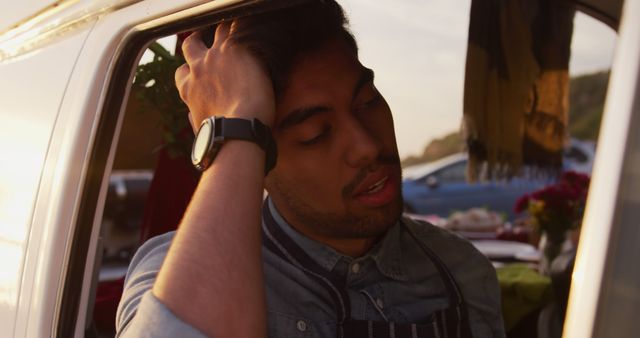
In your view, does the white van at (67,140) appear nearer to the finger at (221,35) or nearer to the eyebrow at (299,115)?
the finger at (221,35)

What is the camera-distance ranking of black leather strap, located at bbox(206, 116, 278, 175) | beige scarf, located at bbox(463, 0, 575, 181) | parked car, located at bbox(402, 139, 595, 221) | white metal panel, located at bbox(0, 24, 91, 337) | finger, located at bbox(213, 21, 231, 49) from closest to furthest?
black leather strap, located at bbox(206, 116, 278, 175) → finger, located at bbox(213, 21, 231, 49) → white metal panel, located at bbox(0, 24, 91, 337) → beige scarf, located at bbox(463, 0, 575, 181) → parked car, located at bbox(402, 139, 595, 221)

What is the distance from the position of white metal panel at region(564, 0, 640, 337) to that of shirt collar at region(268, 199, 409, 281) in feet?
3.10

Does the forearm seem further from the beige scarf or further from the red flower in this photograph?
the red flower

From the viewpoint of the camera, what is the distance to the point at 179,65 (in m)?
1.67

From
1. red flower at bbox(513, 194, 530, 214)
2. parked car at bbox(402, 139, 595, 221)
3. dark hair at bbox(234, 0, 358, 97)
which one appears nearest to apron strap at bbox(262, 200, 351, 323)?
dark hair at bbox(234, 0, 358, 97)

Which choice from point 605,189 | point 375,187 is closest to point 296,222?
point 375,187

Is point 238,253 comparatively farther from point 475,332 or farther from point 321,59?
point 475,332

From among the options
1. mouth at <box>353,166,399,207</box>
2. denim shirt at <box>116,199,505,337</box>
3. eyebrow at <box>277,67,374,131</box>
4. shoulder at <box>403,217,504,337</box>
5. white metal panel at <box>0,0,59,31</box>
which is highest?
white metal panel at <box>0,0,59,31</box>

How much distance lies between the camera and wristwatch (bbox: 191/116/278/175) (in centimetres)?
146

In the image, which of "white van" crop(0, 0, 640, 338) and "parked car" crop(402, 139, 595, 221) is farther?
"parked car" crop(402, 139, 595, 221)

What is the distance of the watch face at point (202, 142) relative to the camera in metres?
1.48

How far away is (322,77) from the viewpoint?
181cm

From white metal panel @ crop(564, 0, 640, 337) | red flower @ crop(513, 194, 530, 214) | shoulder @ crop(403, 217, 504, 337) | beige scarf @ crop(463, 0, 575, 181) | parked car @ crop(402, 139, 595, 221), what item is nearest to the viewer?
white metal panel @ crop(564, 0, 640, 337)

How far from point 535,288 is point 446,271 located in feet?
3.59
